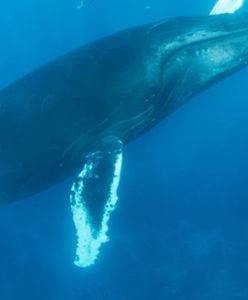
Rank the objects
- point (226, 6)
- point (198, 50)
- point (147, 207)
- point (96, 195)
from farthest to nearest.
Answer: point (147, 207) < point (226, 6) < point (198, 50) < point (96, 195)

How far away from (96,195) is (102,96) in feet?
5.49

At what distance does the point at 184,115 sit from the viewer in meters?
22.6

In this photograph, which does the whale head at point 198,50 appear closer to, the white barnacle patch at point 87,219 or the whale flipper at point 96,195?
the whale flipper at point 96,195

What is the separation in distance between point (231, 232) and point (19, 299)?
9514 millimetres

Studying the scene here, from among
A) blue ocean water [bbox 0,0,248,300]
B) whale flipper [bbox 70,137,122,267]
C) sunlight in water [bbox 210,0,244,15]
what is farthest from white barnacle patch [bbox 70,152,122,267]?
blue ocean water [bbox 0,0,248,300]

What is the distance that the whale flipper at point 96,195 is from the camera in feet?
22.8

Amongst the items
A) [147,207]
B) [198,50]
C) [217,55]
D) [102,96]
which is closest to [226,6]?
[217,55]

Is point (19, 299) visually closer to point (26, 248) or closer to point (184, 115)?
point (26, 248)

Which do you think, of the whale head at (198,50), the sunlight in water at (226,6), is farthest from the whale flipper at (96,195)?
the sunlight in water at (226,6)

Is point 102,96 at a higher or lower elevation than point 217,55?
lower

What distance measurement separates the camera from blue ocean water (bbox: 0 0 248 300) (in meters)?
16.4

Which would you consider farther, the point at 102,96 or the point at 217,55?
the point at 217,55

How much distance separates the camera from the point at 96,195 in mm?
7020

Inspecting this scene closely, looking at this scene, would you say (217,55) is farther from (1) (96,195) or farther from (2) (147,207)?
(2) (147,207)
